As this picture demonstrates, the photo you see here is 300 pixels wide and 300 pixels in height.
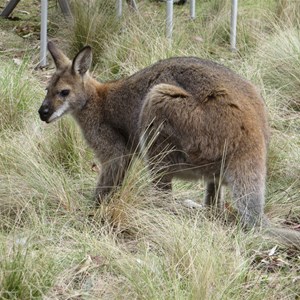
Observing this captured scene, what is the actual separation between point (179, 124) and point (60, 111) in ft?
3.48

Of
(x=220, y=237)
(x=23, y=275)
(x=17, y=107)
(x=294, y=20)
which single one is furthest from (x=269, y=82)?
(x=23, y=275)

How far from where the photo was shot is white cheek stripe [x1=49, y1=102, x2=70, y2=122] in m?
5.62

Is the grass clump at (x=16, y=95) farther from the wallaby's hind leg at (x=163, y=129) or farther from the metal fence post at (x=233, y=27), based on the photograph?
the metal fence post at (x=233, y=27)

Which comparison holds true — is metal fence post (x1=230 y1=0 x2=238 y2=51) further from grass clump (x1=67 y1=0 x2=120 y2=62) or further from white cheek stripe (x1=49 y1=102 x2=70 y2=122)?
white cheek stripe (x1=49 y1=102 x2=70 y2=122)

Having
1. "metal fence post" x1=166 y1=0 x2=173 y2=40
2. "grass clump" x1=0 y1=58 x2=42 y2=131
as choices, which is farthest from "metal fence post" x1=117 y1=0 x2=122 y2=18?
"grass clump" x1=0 y1=58 x2=42 y2=131

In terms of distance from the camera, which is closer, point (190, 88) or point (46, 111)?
point (190, 88)

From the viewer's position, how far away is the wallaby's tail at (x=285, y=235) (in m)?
4.72

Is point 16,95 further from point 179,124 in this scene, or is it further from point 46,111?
point 179,124

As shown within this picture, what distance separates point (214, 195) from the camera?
5.40 meters

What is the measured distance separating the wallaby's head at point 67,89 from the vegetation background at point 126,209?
38 centimetres

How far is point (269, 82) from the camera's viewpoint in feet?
25.6

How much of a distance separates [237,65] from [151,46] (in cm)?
95

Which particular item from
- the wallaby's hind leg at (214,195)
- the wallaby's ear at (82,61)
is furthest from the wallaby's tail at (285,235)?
the wallaby's ear at (82,61)

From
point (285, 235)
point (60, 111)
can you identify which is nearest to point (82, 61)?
point (60, 111)
